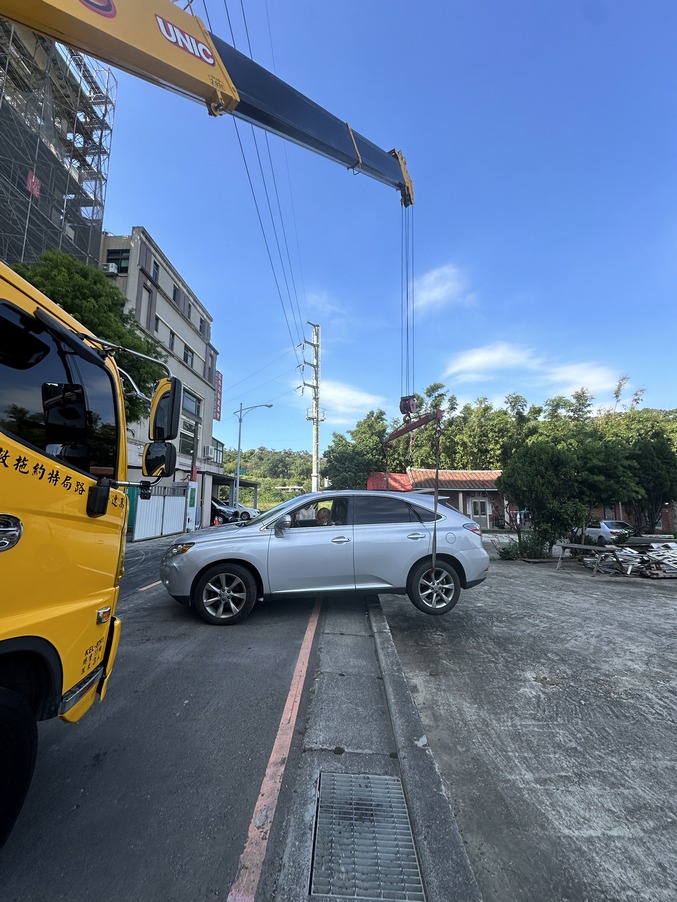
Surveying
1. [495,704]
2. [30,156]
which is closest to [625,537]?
[495,704]

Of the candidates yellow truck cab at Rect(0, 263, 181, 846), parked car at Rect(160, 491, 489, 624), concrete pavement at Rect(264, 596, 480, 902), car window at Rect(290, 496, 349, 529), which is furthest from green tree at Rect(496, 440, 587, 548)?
yellow truck cab at Rect(0, 263, 181, 846)

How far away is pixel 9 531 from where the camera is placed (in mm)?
1607

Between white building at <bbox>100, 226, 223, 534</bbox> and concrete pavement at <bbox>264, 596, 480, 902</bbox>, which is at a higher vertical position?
white building at <bbox>100, 226, 223, 534</bbox>

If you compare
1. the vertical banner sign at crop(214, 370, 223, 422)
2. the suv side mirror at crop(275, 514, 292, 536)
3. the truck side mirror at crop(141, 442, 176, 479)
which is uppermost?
the vertical banner sign at crop(214, 370, 223, 422)

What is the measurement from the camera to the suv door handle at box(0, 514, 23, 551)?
158cm

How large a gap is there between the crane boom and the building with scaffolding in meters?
12.4

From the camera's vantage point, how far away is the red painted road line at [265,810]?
1730 mm

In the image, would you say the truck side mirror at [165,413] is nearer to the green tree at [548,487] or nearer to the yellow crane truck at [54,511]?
the yellow crane truck at [54,511]

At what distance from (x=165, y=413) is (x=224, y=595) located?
2.87 meters

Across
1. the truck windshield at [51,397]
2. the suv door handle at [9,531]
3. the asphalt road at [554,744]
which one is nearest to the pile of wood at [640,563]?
the asphalt road at [554,744]

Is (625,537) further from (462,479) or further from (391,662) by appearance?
(391,662)

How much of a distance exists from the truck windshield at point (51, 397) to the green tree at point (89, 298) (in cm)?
825

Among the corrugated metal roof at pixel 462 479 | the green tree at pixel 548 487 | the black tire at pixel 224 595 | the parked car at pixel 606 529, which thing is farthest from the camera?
the corrugated metal roof at pixel 462 479

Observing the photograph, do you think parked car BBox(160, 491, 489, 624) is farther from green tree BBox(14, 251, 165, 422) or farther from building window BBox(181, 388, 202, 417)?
building window BBox(181, 388, 202, 417)
